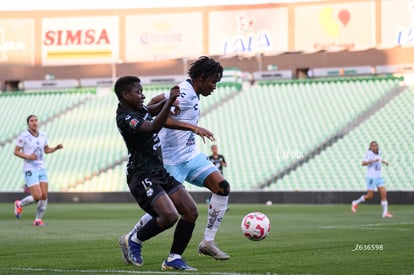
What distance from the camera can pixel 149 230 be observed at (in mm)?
10359

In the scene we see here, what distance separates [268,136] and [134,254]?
3310 centimetres

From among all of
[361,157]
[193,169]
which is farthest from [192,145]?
[361,157]

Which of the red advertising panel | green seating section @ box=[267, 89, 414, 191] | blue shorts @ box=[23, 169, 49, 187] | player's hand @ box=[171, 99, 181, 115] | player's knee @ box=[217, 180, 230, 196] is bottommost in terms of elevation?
green seating section @ box=[267, 89, 414, 191]

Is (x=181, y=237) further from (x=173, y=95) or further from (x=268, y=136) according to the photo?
(x=268, y=136)

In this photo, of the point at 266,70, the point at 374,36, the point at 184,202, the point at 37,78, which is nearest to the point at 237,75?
the point at 266,70

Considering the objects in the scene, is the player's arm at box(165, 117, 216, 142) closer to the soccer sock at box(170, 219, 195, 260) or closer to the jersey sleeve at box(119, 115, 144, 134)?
the jersey sleeve at box(119, 115, 144, 134)

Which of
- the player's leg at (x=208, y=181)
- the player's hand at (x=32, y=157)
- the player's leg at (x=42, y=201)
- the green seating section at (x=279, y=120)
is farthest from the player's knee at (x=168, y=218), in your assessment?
the green seating section at (x=279, y=120)

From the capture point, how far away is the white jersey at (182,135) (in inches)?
442

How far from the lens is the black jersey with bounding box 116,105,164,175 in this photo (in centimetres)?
1022

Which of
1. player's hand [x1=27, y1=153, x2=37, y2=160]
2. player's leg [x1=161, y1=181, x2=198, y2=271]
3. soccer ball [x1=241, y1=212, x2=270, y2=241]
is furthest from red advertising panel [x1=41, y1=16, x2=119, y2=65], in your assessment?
player's leg [x1=161, y1=181, x2=198, y2=271]

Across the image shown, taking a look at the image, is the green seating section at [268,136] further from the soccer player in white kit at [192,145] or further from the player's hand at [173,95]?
the player's hand at [173,95]

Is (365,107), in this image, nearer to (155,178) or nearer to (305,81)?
(305,81)

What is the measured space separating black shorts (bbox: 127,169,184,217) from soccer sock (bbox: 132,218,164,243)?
0.11 meters

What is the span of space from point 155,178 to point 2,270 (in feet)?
6.41
